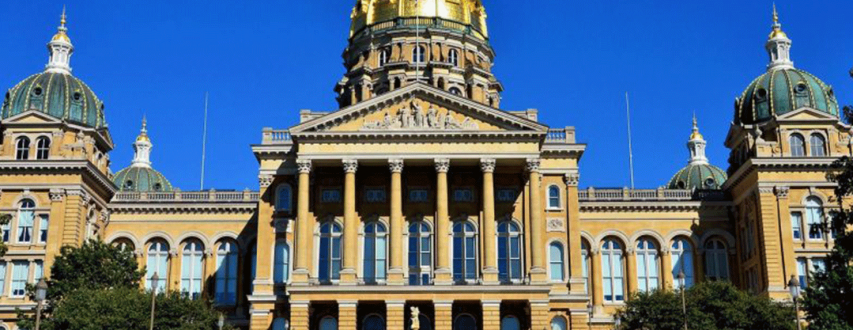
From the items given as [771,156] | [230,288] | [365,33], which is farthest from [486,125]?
[365,33]

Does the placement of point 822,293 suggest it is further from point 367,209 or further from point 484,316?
point 367,209

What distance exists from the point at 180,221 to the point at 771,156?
35.2 m

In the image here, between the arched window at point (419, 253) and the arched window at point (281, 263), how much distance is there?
6.60 meters

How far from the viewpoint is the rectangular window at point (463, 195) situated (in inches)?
2367

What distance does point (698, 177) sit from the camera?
275ft

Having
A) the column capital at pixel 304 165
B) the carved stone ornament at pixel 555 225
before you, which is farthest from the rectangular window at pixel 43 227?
the carved stone ornament at pixel 555 225

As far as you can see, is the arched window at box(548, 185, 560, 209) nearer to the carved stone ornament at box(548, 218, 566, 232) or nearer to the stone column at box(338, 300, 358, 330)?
the carved stone ornament at box(548, 218, 566, 232)

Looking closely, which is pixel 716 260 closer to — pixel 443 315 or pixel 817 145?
pixel 817 145

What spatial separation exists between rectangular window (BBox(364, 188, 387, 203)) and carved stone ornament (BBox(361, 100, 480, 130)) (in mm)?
4147

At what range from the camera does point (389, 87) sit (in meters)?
79.1

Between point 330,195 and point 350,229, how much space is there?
4467 millimetres

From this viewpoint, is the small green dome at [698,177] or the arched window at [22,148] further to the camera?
the small green dome at [698,177]

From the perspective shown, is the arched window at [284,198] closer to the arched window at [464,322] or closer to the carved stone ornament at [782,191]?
the arched window at [464,322]

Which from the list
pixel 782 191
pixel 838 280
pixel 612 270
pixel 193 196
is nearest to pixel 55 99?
pixel 193 196
